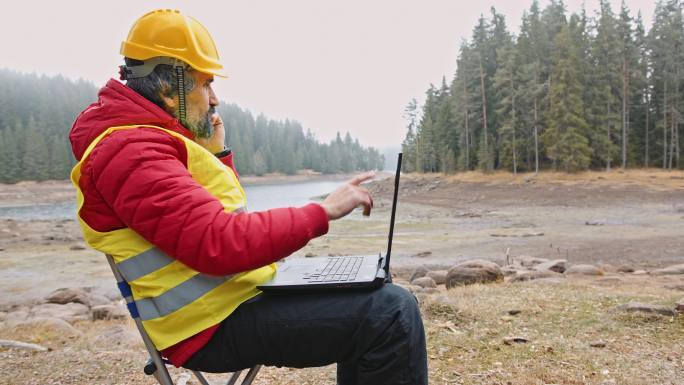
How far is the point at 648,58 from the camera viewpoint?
45.6m

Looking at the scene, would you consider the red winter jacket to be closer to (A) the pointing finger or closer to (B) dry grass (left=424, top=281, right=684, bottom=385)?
(A) the pointing finger

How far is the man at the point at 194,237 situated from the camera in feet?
5.13

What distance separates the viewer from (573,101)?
4031 centimetres

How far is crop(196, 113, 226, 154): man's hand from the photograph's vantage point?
213cm

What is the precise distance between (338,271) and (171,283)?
69 cm

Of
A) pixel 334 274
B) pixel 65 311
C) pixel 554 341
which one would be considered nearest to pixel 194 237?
pixel 334 274

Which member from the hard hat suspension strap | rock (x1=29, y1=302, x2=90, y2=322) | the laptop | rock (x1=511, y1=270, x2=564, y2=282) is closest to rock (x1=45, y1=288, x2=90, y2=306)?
rock (x1=29, y1=302, x2=90, y2=322)

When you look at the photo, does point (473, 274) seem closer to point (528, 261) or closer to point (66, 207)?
point (528, 261)

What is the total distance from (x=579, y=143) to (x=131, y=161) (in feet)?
142

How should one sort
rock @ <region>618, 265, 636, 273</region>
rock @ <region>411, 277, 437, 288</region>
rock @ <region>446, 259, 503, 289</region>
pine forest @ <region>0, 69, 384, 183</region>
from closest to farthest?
rock @ <region>446, 259, 503, 289</region> → rock @ <region>411, 277, 437, 288</region> → rock @ <region>618, 265, 636, 273</region> → pine forest @ <region>0, 69, 384, 183</region>

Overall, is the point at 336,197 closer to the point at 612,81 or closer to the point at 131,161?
the point at 131,161

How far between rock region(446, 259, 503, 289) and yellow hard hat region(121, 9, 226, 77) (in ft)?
25.2

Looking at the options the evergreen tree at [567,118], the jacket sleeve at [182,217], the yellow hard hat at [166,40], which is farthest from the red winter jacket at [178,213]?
the evergreen tree at [567,118]

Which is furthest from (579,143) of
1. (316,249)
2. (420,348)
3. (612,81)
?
(420,348)
